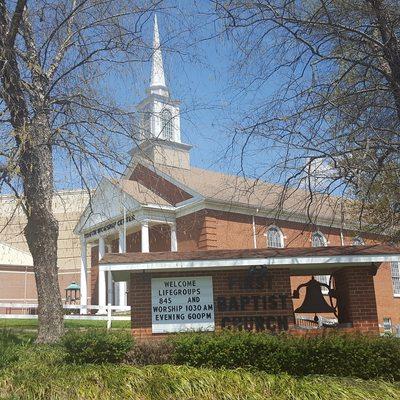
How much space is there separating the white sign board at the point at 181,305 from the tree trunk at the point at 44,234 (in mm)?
2538

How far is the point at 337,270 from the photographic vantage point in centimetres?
1359

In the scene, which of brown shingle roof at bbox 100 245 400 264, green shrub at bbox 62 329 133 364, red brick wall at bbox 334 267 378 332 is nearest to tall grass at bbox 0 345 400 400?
green shrub at bbox 62 329 133 364

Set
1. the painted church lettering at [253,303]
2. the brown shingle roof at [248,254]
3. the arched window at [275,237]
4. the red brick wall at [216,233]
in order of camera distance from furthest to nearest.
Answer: the arched window at [275,237] < the red brick wall at [216,233] < the painted church lettering at [253,303] < the brown shingle roof at [248,254]

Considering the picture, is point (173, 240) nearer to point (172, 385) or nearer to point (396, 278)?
point (396, 278)

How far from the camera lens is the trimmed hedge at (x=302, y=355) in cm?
941

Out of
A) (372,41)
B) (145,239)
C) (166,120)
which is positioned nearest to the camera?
(372,41)

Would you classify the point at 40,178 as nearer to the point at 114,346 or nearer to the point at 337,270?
the point at 114,346

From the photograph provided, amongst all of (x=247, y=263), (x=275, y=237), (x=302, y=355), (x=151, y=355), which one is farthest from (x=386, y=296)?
(x=151, y=355)

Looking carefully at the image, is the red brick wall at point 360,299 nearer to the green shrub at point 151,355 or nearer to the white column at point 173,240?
the green shrub at point 151,355

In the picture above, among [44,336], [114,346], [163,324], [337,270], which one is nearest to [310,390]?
[114,346]

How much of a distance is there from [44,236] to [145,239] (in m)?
15.2

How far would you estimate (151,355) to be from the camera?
32.6 feet

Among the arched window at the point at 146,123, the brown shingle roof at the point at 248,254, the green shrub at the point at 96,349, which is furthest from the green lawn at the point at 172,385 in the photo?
the arched window at the point at 146,123

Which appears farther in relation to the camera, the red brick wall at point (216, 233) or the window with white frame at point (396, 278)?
the window with white frame at point (396, 278)
